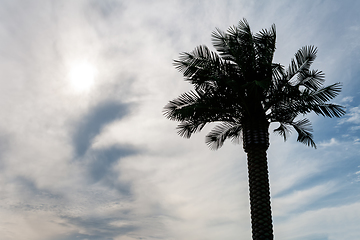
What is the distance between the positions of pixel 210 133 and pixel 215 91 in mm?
3279

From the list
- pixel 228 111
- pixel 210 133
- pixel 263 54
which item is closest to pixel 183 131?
pixel 210 133

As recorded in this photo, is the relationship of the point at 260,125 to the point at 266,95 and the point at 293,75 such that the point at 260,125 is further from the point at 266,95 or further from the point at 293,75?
the point at 293,75

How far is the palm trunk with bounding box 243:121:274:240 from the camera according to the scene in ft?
37.2

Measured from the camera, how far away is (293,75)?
12766 mm

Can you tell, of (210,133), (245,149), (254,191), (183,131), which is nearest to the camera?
(254,191)

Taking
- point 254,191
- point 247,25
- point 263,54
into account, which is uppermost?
point 247,25

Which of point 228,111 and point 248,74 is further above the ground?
point 248,74

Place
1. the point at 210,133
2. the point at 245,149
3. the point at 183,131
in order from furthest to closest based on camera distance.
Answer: the point at 210,133 < the point at 183,131 < the point at 245,149

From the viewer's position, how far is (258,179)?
11.9 meters

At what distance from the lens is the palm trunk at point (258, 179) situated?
1135 centimetres

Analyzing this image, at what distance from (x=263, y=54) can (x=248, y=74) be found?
1032 mm

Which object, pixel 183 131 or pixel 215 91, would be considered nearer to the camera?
pixel 215 91

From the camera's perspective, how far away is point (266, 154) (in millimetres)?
12422

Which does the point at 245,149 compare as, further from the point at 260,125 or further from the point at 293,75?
the point at 293,75
